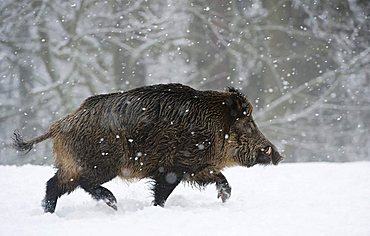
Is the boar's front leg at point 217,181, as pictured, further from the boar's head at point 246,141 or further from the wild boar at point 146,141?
the boar's head at point 246,141

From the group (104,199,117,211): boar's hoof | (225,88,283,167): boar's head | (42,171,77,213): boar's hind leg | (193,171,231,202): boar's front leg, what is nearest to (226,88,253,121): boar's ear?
(225,88,283,167): boar's head

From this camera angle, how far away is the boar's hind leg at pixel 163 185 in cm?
641

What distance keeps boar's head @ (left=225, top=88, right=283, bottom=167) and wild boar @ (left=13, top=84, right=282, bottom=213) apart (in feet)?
0.05

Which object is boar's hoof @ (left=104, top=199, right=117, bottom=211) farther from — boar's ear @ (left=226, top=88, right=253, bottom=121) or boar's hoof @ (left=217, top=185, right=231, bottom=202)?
boar's ear @ (left=226, top=88, right=253, bottom=121)

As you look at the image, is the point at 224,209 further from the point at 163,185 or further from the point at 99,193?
the point at 99,193

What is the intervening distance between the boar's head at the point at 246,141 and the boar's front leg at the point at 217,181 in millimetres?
274

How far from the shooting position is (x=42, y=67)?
1875cm

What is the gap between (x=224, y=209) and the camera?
598cm

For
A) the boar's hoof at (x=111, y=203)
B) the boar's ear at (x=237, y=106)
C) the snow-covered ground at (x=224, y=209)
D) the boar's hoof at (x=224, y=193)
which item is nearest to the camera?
the snow-covered ground at (x=224, y=209)

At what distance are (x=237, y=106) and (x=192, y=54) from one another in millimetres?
12086

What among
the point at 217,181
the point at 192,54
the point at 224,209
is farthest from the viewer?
the point at 192,54

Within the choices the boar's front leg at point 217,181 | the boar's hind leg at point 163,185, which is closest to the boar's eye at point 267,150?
the boar's front leg at point 217,181

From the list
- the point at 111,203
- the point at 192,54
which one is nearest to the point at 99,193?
the point at 111,203

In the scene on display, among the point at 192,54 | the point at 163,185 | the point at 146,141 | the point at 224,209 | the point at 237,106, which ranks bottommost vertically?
the point at 224,209
